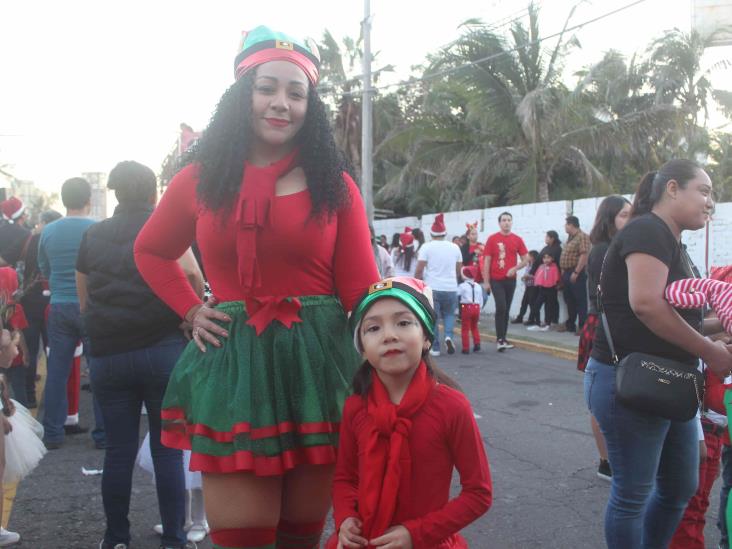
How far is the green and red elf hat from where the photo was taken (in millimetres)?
2443

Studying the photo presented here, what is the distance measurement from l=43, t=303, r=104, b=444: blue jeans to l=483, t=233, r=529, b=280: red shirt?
6.42 meters

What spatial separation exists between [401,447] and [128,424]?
1.89 meters

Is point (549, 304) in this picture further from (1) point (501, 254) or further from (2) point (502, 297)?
(1) point (501, 254)

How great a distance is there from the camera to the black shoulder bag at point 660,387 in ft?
9.64

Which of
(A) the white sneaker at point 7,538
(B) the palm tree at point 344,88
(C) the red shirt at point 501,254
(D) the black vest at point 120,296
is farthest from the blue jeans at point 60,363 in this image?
(B) the palm tree at point 344,88

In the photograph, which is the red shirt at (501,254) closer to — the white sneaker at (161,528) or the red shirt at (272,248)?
the white sneaker at (161,528)

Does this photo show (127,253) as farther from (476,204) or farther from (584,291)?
(476,204)

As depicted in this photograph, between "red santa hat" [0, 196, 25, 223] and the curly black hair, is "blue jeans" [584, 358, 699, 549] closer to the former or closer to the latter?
the curly black hair

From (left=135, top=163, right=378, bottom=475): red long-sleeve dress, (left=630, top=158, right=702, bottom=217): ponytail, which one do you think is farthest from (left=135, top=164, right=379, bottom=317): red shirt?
(left=630, top=158, right=702, bottom=217): ponytail

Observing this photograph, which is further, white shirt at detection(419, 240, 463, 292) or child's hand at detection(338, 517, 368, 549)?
white shirt at detection(419, 240, 463, 292)

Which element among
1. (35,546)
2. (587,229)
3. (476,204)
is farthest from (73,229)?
(476,204)

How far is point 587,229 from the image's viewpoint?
13.6 m

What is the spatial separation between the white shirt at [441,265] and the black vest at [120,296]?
675 cm

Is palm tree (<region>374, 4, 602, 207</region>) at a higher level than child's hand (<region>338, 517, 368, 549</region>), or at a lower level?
higher
